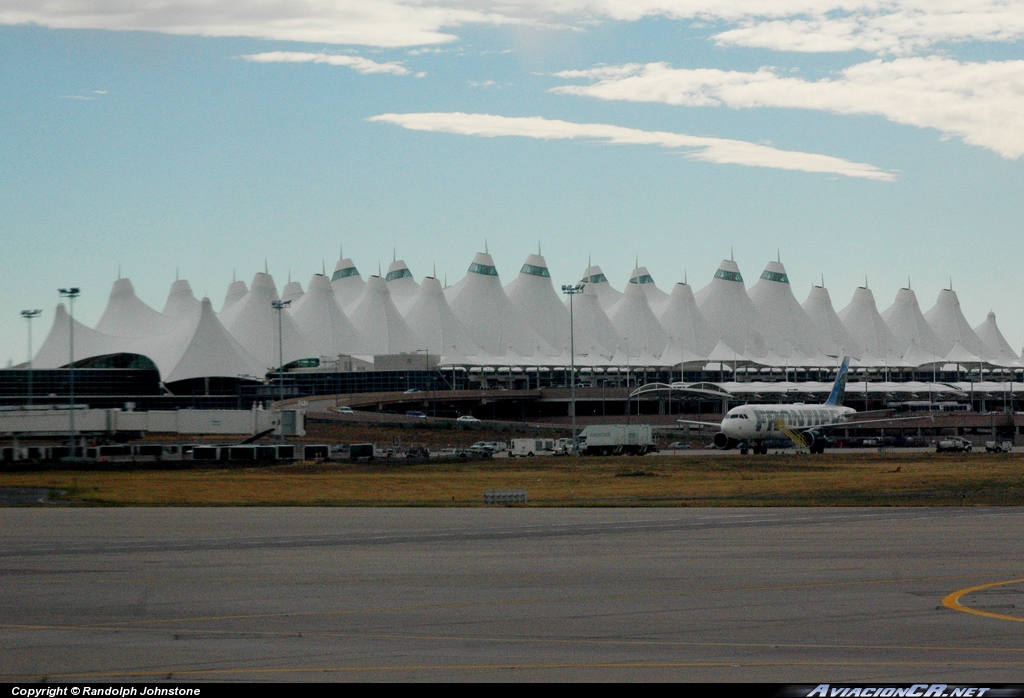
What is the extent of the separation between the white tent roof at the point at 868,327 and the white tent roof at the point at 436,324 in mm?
72582

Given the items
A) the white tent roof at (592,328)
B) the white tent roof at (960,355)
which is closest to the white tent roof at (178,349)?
the white tent roof at (592,328)

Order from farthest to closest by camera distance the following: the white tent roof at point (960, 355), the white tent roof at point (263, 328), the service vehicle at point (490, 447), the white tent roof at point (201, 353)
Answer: the white tent roof at point (960, 355) → the white tent roof at point (263, 328) → the white tent roof at point (201, 353) → the service vehicle at point (490, 447)

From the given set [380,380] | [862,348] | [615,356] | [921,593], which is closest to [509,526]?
[921,593]

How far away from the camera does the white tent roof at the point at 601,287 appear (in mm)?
179625

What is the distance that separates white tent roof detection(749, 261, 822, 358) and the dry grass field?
126 meters

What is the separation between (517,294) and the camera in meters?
163

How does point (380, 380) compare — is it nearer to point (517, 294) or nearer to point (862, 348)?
point (517, 294)

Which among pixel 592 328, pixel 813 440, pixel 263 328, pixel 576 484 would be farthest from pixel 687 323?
pixel 576 484

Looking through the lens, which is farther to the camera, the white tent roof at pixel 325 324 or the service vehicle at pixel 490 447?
the white tent roof at pixel 325 324

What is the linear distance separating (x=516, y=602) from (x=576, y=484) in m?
28.2

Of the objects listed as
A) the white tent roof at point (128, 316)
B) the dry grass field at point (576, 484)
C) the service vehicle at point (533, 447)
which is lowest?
the service vehicle at point (533, 447)

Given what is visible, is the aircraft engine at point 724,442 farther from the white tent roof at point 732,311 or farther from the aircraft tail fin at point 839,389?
the white tent roof at point 732,311

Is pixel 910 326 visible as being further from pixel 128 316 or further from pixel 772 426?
pixel 772 426

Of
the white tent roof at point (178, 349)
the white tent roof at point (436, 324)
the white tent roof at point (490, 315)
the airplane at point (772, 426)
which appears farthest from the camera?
the white tent roof at point (490, 315)
